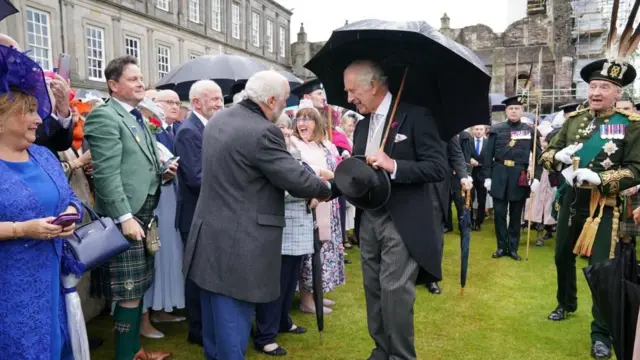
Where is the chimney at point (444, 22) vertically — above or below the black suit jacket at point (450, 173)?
above

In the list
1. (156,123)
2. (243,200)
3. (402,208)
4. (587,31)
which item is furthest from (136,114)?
(587,31)

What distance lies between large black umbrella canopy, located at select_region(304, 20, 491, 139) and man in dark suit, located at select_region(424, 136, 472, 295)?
27cm

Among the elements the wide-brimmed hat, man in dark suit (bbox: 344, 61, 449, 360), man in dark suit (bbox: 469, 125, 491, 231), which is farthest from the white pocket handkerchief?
man in dark suit (bbox: 469, 125, 491, 231)

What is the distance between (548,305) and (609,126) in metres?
2.14

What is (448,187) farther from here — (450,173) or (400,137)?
(450,173)

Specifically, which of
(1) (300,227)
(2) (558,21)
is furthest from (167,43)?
(2) (558,21)

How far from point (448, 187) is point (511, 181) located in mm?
3847

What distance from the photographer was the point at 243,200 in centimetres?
264

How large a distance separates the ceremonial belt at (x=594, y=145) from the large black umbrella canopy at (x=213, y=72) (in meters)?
5.12

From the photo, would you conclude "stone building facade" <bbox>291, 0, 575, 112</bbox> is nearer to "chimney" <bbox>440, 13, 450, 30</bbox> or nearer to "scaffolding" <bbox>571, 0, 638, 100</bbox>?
"scaffolding" <bbox>571, 0, 638, 100</bbox>

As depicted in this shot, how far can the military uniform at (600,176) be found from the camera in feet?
11.8

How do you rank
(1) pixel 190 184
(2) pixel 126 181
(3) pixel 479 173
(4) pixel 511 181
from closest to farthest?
(2) pixel 126 181
(1) pixel 190 184
(4) pixel 511 181
(3) pixel 479 173

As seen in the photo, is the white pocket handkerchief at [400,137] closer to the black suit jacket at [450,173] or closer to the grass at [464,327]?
the black suit jacket at [450,173]

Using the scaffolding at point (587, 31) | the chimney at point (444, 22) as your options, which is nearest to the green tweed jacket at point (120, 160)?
the scaffolding at point (587, 31)
